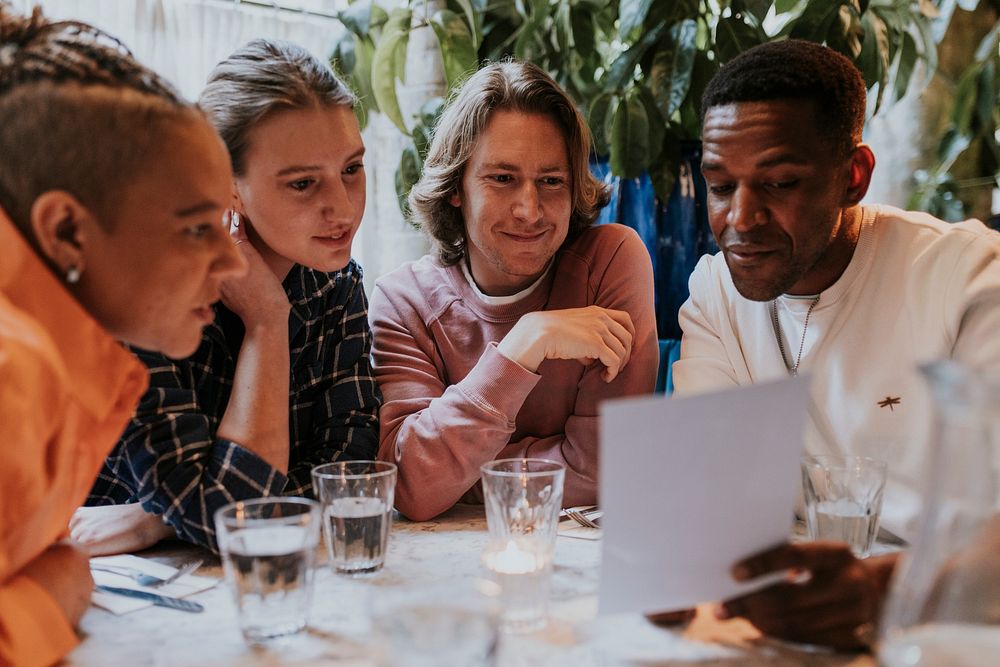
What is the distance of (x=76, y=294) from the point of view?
0.89 meters

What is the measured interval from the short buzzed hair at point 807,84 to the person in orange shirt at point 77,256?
79 cm

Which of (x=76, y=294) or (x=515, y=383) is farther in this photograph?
(x=515, y=383)

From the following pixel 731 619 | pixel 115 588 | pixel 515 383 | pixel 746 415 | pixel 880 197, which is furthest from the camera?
pixel 880 197

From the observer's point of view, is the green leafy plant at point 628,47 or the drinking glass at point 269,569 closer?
the drinking glass at point 269,569

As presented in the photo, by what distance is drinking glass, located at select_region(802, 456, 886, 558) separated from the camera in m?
1.05

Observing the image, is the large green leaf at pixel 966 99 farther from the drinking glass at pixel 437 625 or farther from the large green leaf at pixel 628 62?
the drinking glass at pixel 437 625

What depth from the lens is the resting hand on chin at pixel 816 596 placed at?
81cm

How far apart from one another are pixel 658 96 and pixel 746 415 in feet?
5.20

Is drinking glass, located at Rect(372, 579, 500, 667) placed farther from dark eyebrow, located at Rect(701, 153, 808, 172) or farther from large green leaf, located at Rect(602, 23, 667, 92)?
large green leaf, located at Rect(602, 23, 667, 92)

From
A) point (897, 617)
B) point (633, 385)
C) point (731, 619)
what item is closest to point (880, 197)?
point (633, 385)

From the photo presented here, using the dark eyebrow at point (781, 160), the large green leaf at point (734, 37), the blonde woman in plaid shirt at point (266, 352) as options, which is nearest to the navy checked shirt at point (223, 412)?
the blonde woman in plaid shirt at point (266, 352)

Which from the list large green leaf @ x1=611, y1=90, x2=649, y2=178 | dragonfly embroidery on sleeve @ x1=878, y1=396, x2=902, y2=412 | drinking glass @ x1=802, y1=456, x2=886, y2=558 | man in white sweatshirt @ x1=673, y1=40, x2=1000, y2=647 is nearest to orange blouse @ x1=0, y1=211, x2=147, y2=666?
drinking glass @ x1=802, y1=456, x2=886, y2=558

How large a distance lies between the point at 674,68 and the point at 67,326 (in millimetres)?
1708

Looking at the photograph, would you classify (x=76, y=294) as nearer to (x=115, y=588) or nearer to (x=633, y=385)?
(x=115, y=588)
